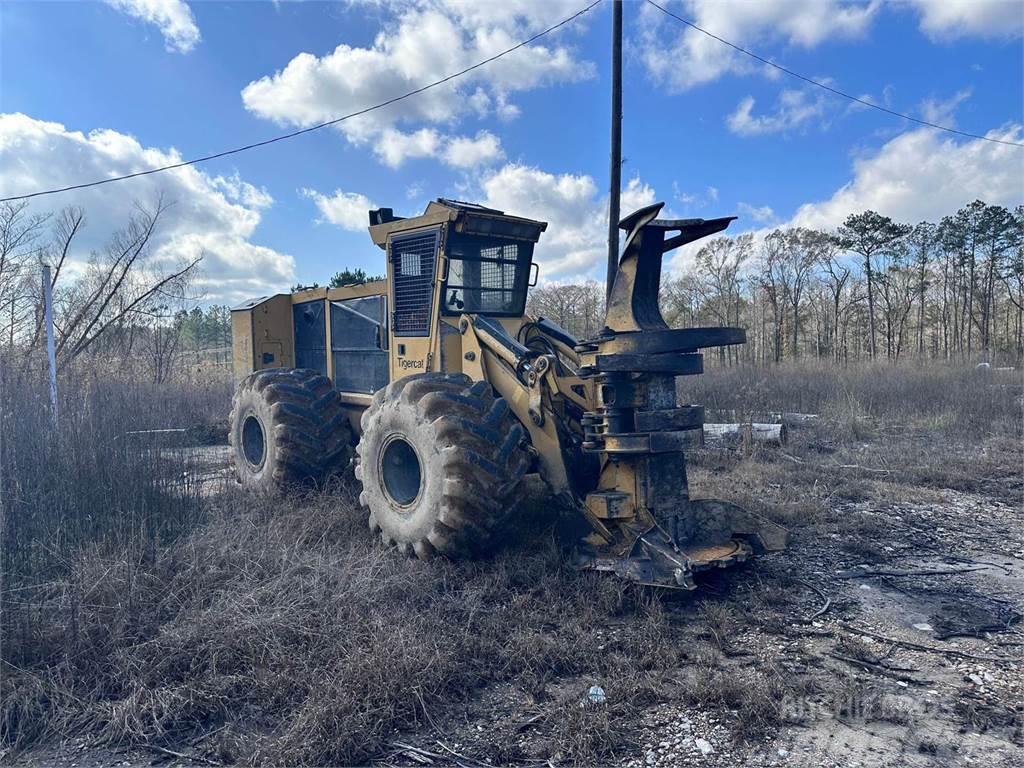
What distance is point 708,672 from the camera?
3295 mm

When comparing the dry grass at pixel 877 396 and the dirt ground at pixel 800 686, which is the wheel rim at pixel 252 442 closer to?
the dirt ground at pixel 800 686

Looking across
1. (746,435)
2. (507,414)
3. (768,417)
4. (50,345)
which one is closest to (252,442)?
(50,345)

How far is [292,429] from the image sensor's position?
20.7 feet

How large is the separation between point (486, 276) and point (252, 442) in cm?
324

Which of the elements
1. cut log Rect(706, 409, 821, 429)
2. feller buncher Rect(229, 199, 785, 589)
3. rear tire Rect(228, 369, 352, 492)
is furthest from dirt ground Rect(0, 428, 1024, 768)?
cut log Rect(706, 409, 821, 429)

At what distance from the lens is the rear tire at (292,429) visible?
6344 mm

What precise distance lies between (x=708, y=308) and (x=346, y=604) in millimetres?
30339

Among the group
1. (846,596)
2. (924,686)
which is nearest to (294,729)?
(924,686)

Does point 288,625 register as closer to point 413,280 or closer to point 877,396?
point 413,280

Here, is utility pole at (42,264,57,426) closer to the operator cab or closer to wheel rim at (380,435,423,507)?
wheel rim at (380,435,423,507)

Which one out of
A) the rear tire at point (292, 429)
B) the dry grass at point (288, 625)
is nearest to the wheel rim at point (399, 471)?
the dry grass at point (288, 625)

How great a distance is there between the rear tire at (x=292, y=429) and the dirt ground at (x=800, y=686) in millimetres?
3573

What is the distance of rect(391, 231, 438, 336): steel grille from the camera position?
5836 mm

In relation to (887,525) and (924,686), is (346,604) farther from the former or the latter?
(887,525)
